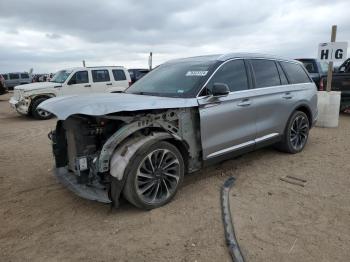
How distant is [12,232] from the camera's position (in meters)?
3.38

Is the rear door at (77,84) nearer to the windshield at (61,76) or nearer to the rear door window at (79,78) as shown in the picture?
the rear door window at (79,78)

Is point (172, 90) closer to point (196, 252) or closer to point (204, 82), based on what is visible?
point (204, 82)

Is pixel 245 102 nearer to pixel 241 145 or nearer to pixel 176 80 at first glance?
pixel 241 145

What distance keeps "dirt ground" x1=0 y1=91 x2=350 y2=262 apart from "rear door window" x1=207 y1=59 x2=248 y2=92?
4.46ft

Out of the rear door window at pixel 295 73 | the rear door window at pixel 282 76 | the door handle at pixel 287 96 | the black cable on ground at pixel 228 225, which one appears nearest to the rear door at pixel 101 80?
the rear door window at pixel 295 73

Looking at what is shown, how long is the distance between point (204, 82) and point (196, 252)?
2146 mm

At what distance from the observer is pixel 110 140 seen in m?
3.45

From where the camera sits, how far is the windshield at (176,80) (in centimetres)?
418

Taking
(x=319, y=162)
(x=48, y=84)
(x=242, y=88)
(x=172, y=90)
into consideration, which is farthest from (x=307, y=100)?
(x=48, y=84)

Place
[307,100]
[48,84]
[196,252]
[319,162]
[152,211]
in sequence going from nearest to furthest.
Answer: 1. [196,252]
2. [152,211]
3. [319,162]
4. [307,100]
5. [48,84]

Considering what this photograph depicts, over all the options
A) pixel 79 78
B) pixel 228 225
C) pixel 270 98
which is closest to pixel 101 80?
pixel 79 78

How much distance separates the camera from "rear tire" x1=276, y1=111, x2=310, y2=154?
5.69m

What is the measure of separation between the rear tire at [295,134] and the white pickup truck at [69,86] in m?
8.06

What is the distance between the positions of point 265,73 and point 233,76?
2.86 feet
